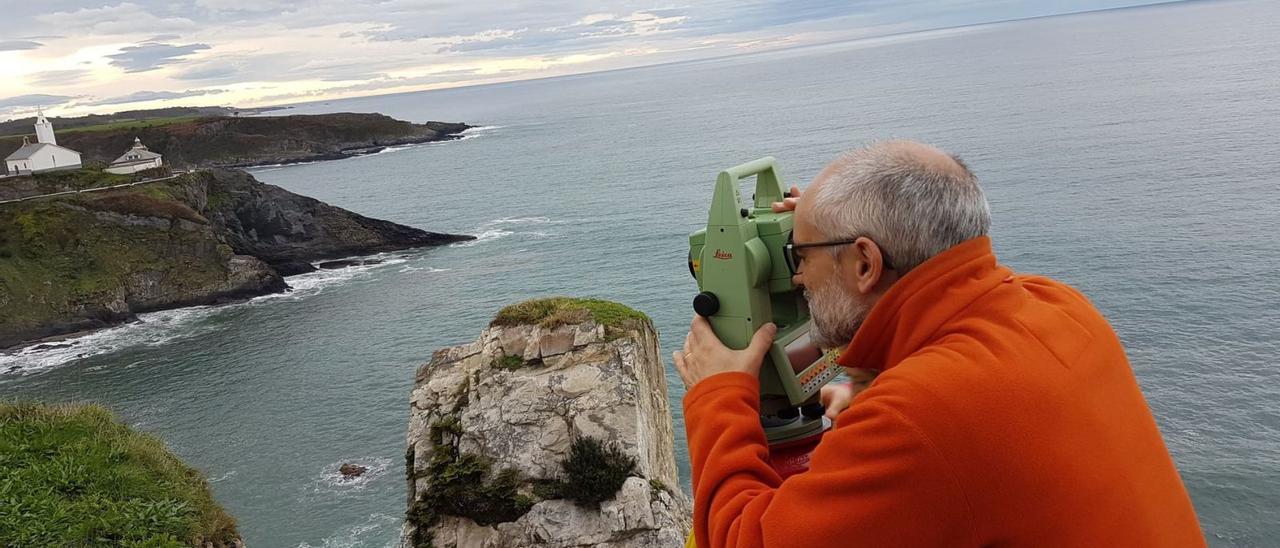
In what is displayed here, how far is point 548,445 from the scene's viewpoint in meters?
12.3

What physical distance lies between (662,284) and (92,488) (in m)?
27.0

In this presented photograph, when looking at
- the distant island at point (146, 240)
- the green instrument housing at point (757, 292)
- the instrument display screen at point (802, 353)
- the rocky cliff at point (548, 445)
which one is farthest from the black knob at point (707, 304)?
the distant island at point (146, 240)

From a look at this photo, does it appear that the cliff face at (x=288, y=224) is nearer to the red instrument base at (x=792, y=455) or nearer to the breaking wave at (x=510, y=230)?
the breaking wave at (x=510, y=230)

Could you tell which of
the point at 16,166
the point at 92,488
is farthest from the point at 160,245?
the point at 92,488

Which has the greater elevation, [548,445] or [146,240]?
[146,240]

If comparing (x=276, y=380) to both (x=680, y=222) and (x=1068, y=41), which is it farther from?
(x=1068, y=41)

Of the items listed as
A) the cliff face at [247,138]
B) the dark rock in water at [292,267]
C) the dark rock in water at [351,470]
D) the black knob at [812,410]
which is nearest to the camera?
the black knob at [812,410]

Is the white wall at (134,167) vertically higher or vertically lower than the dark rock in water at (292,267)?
higher

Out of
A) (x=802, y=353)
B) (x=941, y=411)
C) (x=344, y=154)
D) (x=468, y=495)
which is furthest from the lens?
(x=344, y=154)

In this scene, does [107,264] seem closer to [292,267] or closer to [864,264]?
[292,267]

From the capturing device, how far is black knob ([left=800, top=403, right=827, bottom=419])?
268 centimetres

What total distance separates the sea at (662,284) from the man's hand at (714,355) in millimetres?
17734

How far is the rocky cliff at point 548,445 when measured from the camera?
1183 cm

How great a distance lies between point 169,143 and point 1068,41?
547 ft
